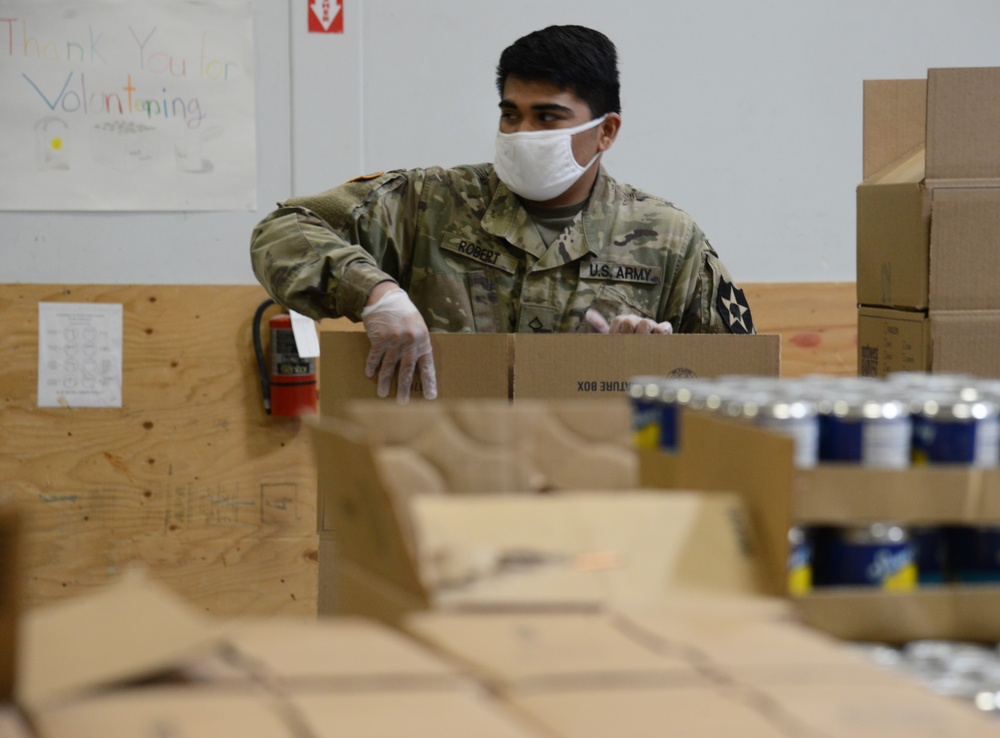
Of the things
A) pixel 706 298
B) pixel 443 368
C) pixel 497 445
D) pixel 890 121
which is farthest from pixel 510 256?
pixel 497 445

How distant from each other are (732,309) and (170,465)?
1.75 meters

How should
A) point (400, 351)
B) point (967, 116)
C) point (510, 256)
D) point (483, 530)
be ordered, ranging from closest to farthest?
point (483, 530), point (967, 116), point (400, 351), point (510, 256)

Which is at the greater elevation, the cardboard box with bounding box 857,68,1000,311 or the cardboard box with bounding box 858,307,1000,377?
the cardboard box with bounding box 857,68,1000,311

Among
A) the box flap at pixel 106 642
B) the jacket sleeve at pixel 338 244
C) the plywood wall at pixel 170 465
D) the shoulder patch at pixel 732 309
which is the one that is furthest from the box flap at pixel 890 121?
the plywood wall at pixel 170 465

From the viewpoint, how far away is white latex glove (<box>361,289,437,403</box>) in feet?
6.08

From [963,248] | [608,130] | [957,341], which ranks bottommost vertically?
[957,341]

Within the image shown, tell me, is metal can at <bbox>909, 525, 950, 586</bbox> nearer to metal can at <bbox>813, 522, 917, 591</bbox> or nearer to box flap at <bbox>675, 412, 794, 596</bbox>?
metal can at <bbox>813, 522, 917, 591</bbox>

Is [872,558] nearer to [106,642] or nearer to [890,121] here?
[106,642]

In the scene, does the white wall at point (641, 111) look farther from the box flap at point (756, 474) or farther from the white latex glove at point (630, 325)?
the box flap at point (756, 474)

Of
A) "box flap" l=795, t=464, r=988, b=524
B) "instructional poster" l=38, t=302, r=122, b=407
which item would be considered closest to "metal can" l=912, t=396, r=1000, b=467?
"box flap" l=795, t=464, r=988, b=524

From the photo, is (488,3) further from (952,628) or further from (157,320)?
(952,628)

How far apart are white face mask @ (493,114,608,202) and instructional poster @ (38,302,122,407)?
4.65 feet

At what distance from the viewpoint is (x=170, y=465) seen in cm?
330

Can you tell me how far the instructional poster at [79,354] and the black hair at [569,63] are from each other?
144cm
